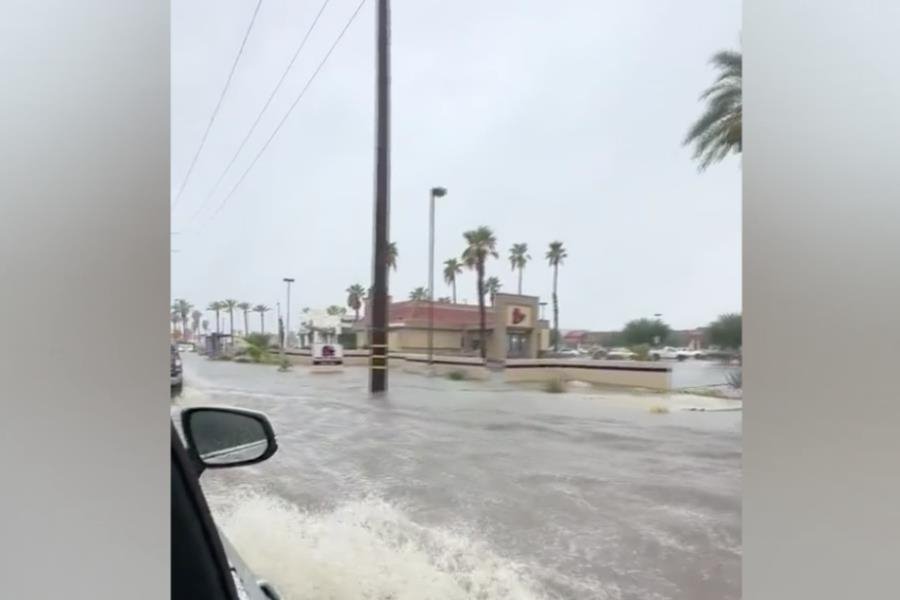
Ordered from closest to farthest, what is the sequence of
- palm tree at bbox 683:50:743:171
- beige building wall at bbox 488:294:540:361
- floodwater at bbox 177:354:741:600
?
1. palm tree at bbox 683:50:743:171
2. floodwater at bbox 177:354:741:600
3. beige building wall at bbox 488:294:540:361

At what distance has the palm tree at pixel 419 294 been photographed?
2.11 meters

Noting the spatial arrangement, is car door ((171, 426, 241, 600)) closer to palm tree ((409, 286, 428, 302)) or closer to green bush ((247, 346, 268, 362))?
green bush ((247, 346, 268, 362))

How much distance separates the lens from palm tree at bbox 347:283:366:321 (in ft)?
6.73

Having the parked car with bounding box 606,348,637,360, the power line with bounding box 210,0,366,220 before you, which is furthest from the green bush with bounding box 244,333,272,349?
the parked car with bounding box 606,348,637,360

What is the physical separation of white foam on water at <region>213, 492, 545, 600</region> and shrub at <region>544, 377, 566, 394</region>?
1.92 feet

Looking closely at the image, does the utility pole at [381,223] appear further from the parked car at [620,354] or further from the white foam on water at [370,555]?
the parked car at [620,354]

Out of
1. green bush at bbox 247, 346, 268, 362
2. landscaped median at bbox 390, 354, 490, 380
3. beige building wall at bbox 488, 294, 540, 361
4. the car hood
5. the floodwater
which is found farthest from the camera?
landscaped median at bbox 390, 354, 490, 380
